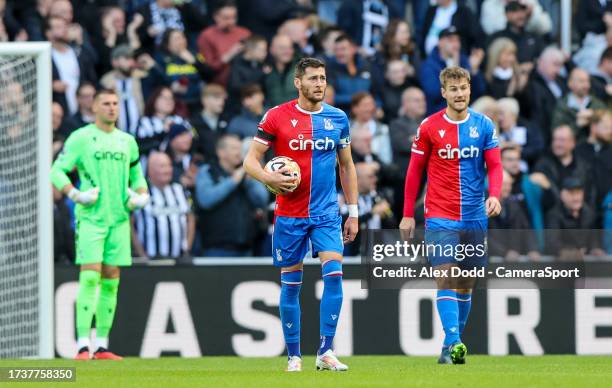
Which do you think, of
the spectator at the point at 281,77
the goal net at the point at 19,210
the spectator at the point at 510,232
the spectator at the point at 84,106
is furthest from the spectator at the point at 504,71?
the goal net at the point at 19,210

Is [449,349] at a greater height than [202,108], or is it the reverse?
[202,108]

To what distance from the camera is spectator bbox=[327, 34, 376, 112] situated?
17.2 metres

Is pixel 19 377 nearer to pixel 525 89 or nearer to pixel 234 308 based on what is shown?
pixel 234 308

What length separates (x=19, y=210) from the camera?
13.1 m

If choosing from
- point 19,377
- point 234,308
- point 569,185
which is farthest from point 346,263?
point 19,377

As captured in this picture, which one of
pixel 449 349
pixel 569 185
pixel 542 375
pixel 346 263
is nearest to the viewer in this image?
pixel 542 375

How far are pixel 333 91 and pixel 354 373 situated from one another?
6.99 m

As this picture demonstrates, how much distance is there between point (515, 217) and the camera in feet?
51.8

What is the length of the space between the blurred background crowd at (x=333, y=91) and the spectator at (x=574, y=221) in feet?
0.08

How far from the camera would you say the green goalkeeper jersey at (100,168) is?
521 inches

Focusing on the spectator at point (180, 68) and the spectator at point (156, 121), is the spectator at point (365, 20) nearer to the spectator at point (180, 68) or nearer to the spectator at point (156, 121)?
the spectator at point (180, 68)

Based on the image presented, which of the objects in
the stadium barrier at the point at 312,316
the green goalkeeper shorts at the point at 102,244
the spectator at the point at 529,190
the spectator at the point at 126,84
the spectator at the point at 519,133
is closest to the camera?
the green goalkeeper shorts at the point at 102,244

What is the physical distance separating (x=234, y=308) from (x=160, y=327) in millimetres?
786
